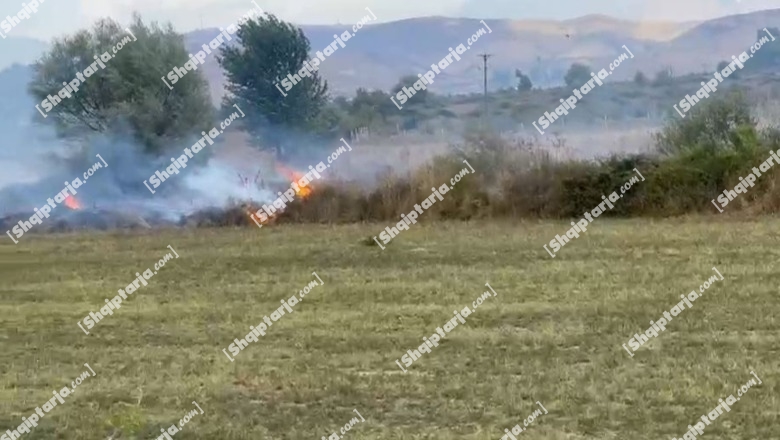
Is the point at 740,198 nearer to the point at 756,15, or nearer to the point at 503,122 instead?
the point at 503,122

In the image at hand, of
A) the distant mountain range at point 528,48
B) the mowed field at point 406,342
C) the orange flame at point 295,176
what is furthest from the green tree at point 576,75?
the mowed field at point 406,342

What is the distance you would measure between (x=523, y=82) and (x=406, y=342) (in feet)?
90.9

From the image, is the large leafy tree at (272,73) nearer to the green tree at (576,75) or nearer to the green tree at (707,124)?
the green tree at (576,75)

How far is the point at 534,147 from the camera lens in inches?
742

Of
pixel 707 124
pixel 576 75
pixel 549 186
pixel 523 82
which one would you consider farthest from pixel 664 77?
pixel 549 186

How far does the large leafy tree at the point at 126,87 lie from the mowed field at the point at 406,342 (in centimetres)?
1355

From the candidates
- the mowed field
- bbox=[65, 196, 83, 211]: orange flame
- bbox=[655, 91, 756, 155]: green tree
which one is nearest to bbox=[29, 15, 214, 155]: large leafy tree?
bbox=[65, 196, 83, 211]: orange flame

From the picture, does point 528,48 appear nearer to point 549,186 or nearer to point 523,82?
point 523,82

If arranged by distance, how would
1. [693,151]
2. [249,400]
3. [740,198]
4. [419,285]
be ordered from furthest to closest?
[693,151] < [740,198] < [419,285] < [249,400]

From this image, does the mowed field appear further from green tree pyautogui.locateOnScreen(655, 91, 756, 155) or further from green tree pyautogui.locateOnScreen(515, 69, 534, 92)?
green tree pyautogui.locateOnScreen(515, 69, 534, 92)

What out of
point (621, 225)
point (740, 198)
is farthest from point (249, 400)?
point (740, 198)

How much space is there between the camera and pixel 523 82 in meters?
34.0

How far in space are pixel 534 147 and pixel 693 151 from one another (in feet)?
9.45

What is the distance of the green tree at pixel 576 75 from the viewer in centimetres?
3116
